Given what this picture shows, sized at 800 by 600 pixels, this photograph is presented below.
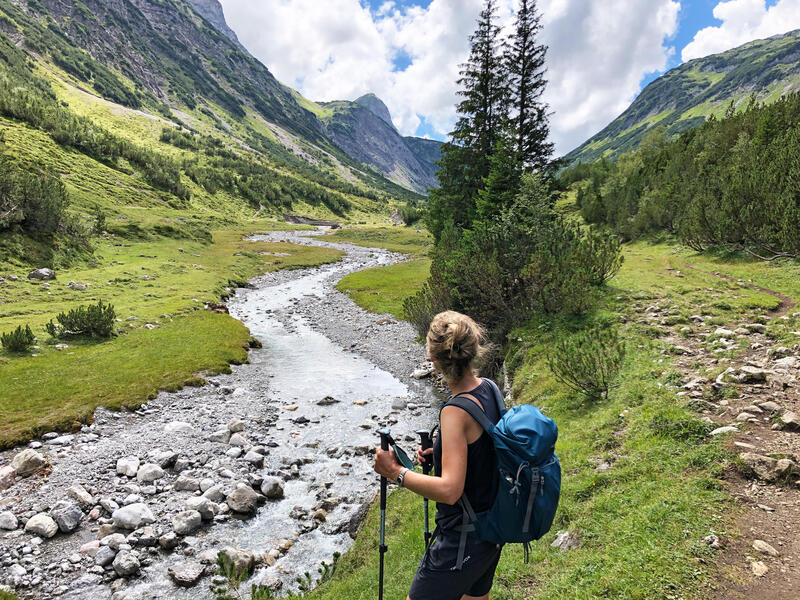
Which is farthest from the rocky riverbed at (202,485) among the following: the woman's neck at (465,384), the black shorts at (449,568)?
the woman's neck at (465,384)

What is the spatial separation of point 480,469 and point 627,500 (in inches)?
196

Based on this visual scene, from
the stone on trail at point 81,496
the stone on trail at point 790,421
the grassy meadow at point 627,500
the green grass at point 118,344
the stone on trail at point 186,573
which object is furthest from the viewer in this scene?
the green grass at point 118,344

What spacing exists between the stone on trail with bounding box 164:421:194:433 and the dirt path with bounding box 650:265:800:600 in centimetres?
1647

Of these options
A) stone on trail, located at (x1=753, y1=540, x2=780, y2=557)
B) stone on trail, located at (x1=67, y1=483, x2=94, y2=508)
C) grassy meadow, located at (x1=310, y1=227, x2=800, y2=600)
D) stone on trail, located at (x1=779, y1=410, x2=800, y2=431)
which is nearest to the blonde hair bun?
grassy meadow, located at (x1=310, y1=227, x2=800, y2=600)

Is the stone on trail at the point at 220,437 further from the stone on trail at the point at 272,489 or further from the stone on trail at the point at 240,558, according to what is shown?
the stone on trail at the point at 240,558

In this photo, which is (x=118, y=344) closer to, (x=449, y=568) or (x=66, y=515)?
(x=66, y=515)

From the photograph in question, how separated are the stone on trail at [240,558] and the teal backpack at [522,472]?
8.06m

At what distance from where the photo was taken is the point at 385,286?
162ft

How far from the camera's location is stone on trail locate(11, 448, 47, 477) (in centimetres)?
1178

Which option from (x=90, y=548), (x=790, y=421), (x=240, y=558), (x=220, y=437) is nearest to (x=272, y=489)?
(x=240, y=558)

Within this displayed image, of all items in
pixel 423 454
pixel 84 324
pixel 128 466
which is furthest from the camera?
pixel 84 324

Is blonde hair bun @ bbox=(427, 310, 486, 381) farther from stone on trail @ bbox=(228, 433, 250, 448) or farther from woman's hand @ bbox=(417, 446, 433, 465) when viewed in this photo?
stone on trail @ bbox=(228, 433, 250, 448)

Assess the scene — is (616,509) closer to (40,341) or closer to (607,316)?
(607,316)

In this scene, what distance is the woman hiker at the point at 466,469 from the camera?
133 inches
